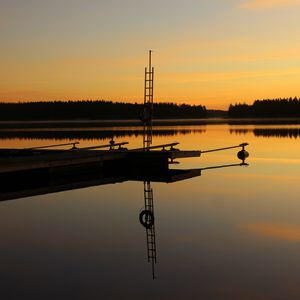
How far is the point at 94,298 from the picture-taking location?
20.2ft

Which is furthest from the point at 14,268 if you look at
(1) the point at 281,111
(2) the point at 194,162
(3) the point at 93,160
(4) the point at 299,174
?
(1) the point at 281,111

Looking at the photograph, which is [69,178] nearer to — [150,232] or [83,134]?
[150,232]

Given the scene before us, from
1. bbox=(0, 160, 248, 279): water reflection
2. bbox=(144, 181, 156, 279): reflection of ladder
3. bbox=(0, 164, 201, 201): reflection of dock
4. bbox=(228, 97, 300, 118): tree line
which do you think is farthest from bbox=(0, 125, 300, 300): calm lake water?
bbox=(228, 97, 300, 118): tree line

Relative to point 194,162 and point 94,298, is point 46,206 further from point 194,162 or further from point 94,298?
point 194,162

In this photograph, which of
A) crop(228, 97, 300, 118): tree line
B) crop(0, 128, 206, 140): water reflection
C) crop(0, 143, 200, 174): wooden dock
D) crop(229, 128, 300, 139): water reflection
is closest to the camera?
crop(0, 143, 200, 174): wooden dock

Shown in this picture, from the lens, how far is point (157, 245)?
8711mm

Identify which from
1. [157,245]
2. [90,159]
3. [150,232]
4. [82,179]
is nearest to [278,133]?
[90,159]

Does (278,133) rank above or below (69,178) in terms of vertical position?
below

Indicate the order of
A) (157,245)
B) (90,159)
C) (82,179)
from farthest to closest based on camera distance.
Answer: (90,159) → (82,179) → (157,245)

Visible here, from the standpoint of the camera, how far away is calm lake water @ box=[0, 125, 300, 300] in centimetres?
659

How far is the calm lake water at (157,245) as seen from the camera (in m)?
6.59

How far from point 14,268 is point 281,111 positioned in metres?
168

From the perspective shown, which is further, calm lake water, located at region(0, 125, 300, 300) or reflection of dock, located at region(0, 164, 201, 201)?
reflection of dock, located at region(0, 164, 201, 201)

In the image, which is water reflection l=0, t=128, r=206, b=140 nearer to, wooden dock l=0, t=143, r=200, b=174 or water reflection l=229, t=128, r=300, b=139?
water reflection l=229, t=128, r=300, b=139
